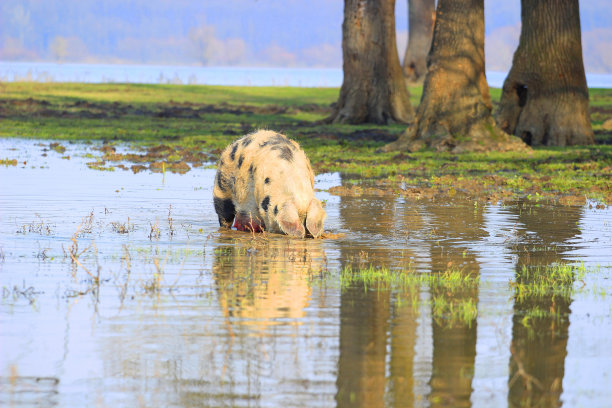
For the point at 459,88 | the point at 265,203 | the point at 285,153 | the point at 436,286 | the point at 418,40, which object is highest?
the point at 418,40

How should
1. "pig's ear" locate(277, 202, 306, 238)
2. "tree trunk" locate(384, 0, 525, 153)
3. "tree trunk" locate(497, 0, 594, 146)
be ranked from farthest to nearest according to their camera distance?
"tree trunk" locate(497, 0, 594, 146), "tree trunk" locate(384, 0, 525, 153), "pig's ear" locate(277, 202, 306, 238)

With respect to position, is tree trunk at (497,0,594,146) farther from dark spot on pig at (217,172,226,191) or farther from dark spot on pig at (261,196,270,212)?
dark spot on pig at (261,196,270,212)

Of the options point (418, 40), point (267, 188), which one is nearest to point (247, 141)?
point (267, 188)

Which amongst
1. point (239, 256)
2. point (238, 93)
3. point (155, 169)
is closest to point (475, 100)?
point (155, 169)

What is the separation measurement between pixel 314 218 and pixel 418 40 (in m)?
47.0

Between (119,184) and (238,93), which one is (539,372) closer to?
(119,184)

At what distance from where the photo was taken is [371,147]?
86.9 ft

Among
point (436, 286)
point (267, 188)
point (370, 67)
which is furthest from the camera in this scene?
point (370, 67)

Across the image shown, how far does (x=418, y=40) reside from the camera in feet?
187

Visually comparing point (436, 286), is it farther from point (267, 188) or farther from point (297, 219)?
point (267, 188)

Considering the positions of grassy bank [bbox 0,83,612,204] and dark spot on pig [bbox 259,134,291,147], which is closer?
dark spot on pig [bbox 259,134,291,147]

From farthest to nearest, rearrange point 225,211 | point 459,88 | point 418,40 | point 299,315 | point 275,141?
point 418,40 < point 459,88 < point 225,211 < point 275,141 < point 299,315

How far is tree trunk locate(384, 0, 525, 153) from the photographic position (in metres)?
24.1

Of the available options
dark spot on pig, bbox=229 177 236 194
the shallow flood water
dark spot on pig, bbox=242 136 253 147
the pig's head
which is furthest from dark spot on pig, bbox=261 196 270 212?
dark spot on pig, bbox=242 136 253 147
